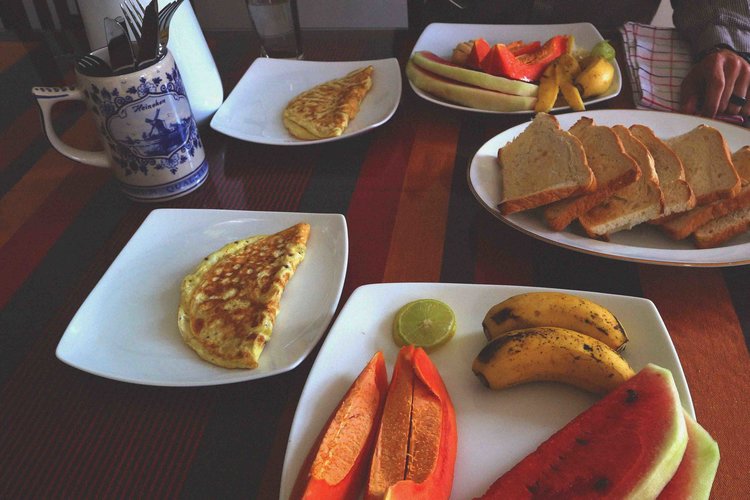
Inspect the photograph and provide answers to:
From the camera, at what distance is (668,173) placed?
122 cm

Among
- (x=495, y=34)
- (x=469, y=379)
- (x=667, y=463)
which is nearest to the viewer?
(x=667, y=463)

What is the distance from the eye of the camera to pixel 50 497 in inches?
31.3

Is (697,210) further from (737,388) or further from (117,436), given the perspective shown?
(117,436)

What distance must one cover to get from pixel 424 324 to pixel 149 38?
884 millimetres

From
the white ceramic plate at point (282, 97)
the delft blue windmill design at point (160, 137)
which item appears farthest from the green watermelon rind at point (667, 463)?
the delft blue windmill design at point (160, 137)

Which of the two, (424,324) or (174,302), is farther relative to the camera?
(174,302)

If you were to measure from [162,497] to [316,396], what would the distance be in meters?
0.27

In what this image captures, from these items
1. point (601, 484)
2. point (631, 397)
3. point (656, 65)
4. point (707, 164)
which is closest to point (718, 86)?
point (656, 65)

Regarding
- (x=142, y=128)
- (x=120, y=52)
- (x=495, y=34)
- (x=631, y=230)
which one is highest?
(x=120, y=52)

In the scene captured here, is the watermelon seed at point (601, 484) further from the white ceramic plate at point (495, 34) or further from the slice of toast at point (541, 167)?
the white ceramic plate at point (495, 34)

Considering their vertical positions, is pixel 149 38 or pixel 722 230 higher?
pixel 149 38

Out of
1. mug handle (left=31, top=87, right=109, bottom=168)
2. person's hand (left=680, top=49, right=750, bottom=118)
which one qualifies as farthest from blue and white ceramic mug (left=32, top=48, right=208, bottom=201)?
person's hand (left=680, top=49, right=750, bottom=118)

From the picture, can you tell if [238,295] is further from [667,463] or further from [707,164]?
[707,164]

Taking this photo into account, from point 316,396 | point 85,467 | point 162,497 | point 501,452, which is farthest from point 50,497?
point 501,452
